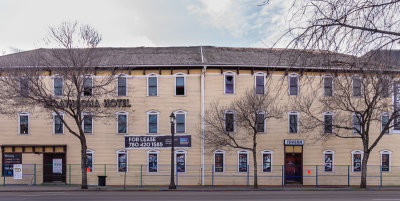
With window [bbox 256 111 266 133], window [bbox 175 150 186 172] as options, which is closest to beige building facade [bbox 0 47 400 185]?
window [bbox 175 150 186 172]

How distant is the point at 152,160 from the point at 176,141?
2281 mm

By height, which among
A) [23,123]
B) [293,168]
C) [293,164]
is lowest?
[293,168]

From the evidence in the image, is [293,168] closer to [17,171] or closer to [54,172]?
[54,172]

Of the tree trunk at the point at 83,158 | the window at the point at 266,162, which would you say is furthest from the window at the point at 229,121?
the tree trunk at the point at 83,158

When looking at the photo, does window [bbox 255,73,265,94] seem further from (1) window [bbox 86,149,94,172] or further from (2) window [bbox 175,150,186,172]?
(1) window [bbox 86,149,94,172]

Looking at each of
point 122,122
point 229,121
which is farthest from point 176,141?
point 229,121

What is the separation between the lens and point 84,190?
69.9ft

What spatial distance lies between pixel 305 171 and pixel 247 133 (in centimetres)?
542

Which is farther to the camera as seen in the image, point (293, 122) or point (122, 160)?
point (293, 122)

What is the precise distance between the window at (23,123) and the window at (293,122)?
2008 centimetres

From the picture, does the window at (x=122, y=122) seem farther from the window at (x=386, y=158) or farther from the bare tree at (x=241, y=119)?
the window at (x=386, y=158)

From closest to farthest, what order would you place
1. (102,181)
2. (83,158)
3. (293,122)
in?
(83,158) → (102,181) → (293,122)

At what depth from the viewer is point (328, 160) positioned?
25312 millimetres

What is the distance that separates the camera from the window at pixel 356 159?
25.4 m
